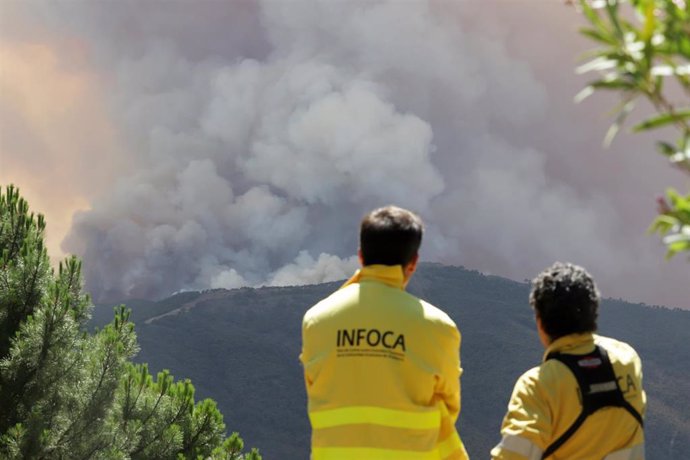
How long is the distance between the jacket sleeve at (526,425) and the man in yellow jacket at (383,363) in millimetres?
214

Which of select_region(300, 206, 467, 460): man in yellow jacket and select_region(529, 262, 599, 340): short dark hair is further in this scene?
select_region(529, 262, 599, 340): short dark hair

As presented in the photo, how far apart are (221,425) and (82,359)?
14.6 ft

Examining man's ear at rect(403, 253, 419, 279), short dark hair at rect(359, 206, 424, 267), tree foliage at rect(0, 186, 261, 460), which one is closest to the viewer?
short dark hair at rect(359, 206, 424, 267)

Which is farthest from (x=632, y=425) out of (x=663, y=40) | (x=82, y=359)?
(x=82, y=359)

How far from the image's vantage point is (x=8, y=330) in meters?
14.7

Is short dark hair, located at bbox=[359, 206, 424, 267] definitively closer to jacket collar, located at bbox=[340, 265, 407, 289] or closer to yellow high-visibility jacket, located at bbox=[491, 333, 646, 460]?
jacket collar, located at bbox=[340, 265, 407, 289]

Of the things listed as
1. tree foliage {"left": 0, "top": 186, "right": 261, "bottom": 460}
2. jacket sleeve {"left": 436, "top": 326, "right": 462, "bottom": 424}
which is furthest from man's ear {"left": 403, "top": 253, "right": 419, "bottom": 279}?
tree foliage {"left": 0, "top": 186, "right": 261, "bottom": 460}

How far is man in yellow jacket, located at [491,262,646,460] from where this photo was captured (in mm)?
4246

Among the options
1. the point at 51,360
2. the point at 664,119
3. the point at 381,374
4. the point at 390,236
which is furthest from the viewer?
the point at 51,360

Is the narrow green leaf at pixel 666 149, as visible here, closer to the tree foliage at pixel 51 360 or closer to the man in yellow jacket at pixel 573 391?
the man in yellow jacket at pixel 573 391

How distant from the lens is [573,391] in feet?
14.2

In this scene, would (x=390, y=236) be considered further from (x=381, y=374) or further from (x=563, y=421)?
(x=563, y=421)

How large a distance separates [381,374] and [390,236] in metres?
0.60

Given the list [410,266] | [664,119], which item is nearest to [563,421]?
[410,266]
